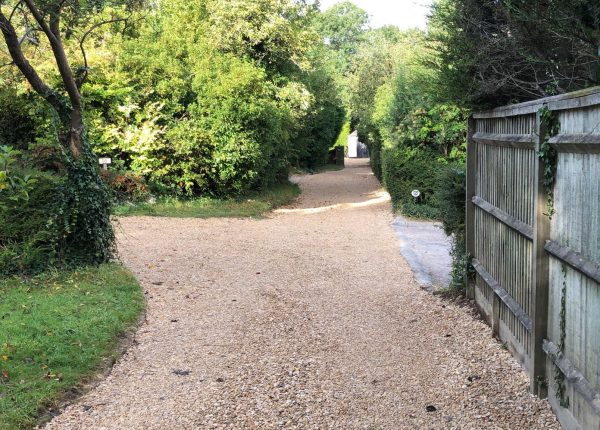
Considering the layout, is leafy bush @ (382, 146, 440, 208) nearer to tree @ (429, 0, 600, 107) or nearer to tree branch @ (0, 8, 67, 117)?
tree @ (429, 0, 600, 107)

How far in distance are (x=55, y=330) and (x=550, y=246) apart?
449 cm

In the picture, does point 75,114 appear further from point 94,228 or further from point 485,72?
point 485,72

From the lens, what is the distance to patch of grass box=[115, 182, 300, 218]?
56.8 feet

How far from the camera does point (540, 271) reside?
4.56 metres

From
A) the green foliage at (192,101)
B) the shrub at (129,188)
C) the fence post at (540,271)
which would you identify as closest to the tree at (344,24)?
the green foliage at (192,101)

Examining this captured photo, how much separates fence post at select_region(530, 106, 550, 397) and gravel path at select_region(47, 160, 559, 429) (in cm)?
24

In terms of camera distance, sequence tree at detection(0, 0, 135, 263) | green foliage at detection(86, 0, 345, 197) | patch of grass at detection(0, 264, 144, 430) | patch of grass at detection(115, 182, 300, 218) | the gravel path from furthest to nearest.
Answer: green foliage at detection(86, 0, 345, 197) → patch of grass at detection(115, 182, 300, 218) → tree at detection(0, 0, 135, 263) → patch of grass at detection(0, 264, 144, 430) → the gravel path

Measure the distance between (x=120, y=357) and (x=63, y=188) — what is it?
3.65 m

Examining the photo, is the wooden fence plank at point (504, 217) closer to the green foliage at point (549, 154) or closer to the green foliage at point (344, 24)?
the green foliage at point (549, 154)

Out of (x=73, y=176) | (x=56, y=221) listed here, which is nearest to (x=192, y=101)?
(x=73, y=176)

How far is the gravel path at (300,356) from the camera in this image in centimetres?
466

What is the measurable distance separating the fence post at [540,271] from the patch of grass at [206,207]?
44.5 ft

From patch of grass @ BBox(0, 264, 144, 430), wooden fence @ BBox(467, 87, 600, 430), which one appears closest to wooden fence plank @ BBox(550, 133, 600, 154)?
wooden fence @ BBox(467, 87, 600, 430)

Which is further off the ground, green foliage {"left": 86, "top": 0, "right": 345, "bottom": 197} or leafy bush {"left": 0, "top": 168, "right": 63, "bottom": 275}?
green foliage {"left": 86, "top": 0, "right": 345, "bottom": 197}
